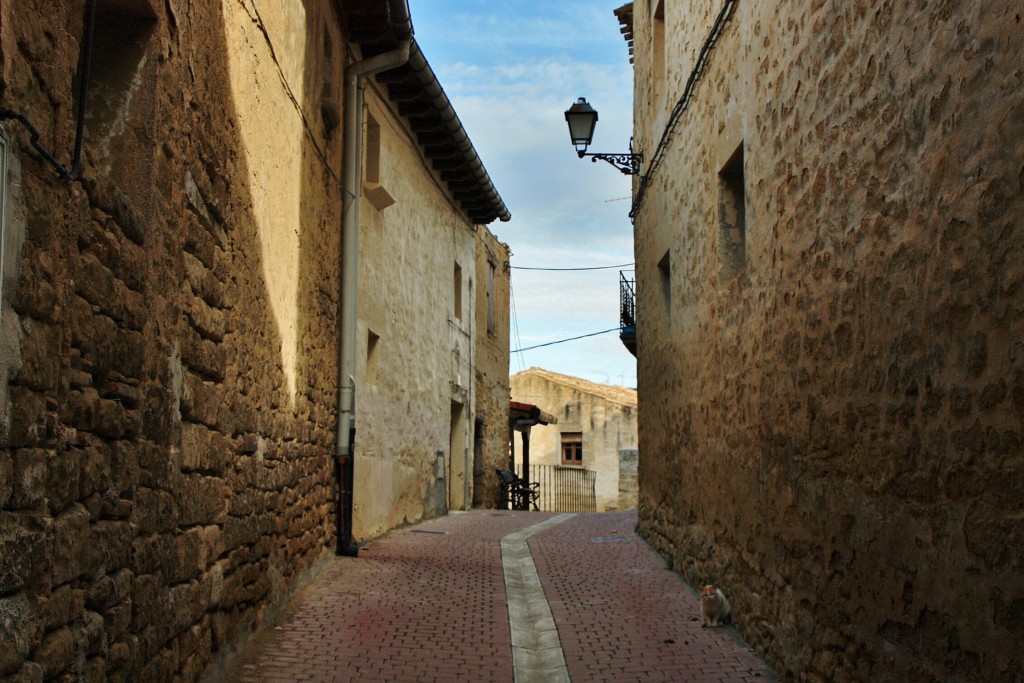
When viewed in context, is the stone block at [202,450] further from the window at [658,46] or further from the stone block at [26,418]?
the window at [658,46]

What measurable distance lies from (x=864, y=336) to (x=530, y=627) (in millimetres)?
3305

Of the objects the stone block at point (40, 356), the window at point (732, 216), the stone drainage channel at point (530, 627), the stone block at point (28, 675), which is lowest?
the stone drainage channel at point (530, 627)

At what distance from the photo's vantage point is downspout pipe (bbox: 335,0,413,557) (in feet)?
28.7

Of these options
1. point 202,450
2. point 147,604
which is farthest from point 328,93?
point 147,604

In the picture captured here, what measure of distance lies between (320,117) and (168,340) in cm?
444

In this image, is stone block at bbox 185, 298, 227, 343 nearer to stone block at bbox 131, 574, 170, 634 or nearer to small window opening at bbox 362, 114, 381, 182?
stone block at bbox 131, 574, 170, 634

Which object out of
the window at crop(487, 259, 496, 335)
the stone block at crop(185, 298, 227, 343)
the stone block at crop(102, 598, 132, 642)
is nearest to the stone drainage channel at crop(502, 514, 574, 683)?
the stone block at crop(102, 598, 132, 642)

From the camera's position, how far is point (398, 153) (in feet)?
39.7

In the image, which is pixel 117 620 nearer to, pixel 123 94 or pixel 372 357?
pixel 123 94

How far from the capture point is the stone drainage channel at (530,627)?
5.25 meters

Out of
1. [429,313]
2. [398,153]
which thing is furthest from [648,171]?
[429,313]

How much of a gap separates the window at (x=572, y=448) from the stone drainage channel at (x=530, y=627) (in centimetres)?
2362

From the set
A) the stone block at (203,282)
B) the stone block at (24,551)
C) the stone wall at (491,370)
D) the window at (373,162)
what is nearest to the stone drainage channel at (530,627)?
the stone block at (203,282)

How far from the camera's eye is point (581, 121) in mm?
11547
